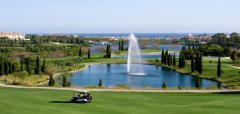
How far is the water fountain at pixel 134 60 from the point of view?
94469 mm

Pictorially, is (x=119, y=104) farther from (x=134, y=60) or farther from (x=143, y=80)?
(x=134, y=60)

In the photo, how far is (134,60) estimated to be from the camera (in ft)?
444

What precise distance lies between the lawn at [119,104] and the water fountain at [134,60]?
2193 inches

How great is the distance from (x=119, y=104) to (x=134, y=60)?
342 feet

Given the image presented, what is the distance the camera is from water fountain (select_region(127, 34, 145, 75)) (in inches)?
3719

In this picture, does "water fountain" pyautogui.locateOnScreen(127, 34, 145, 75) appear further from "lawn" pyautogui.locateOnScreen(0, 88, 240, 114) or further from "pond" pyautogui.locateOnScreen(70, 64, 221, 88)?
"lawn" pyautogui.locateOnScreen(0, 88, 240, 114)

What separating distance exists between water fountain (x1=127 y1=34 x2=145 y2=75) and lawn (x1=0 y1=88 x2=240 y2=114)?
2193 inches

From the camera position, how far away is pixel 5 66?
75.7 m

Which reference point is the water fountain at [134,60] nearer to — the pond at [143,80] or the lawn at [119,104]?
the pond at [143,80]

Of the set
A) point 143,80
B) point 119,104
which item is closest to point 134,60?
point 143,80

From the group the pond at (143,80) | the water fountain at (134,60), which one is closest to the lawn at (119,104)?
the pond at (143,80)

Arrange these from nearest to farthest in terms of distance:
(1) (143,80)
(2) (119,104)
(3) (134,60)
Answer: (2) (119,104), (1) (143,80), (3) (134,60)

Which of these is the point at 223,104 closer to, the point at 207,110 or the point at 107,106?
the point at 207,110

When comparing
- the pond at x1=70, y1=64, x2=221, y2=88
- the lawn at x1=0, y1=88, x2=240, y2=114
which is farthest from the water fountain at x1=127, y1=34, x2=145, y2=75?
the lawn at x1=0, y1=88, x2=240, y2=114
